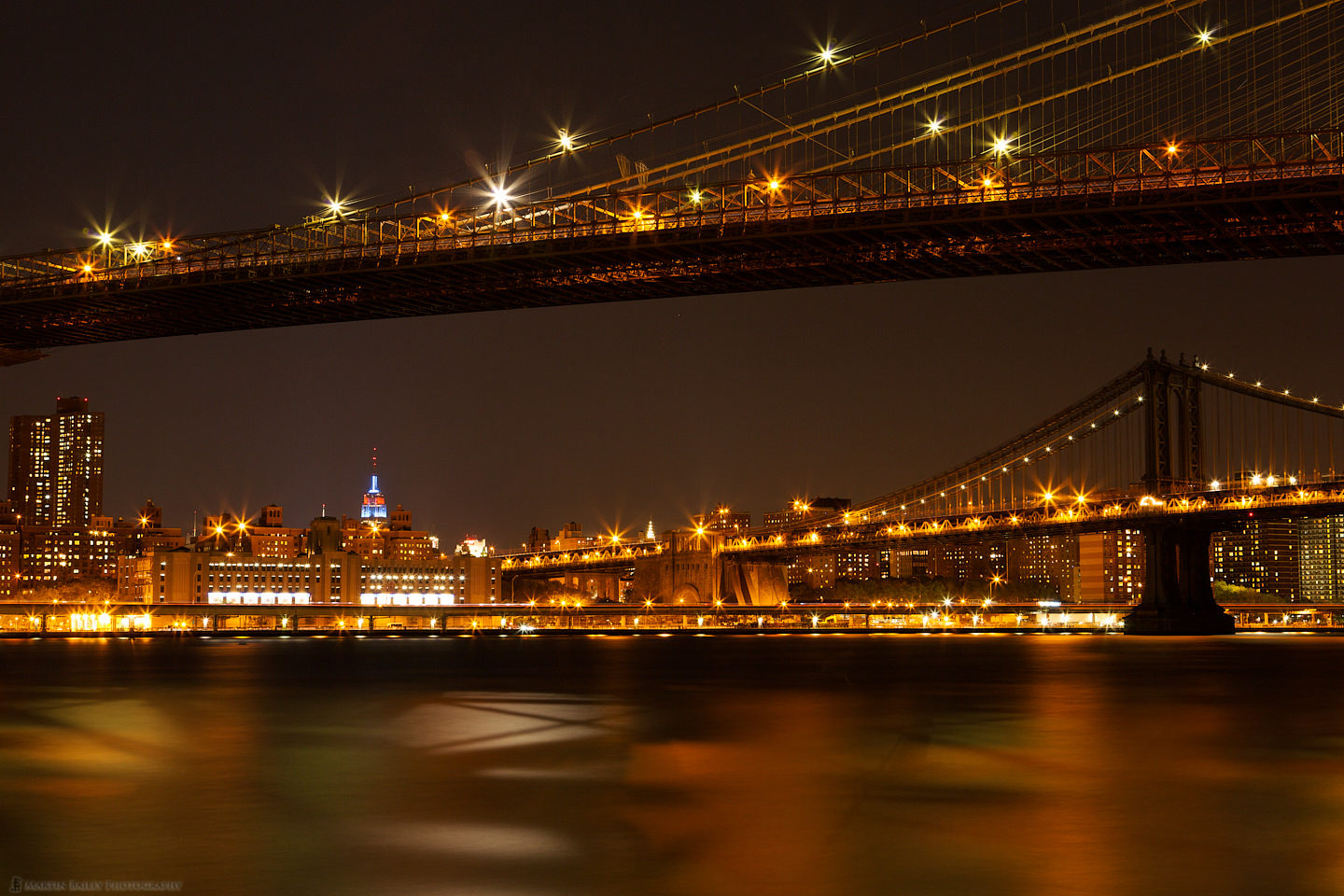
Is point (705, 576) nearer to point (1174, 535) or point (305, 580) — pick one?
point (1174, 535)

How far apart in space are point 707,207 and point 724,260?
1486 millimetres

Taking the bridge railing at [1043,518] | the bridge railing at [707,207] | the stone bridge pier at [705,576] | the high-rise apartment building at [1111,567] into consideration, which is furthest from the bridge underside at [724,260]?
the high-rise apartment building at [1111,567]

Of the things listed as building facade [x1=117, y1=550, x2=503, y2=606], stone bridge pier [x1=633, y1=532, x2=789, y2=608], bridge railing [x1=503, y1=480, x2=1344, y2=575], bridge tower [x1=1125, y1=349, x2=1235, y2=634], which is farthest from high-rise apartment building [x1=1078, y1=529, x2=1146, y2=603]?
bridge tower [x1=1125, y1=349, x2=1235, y2=634]

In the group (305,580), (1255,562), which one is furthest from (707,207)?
(1255,562)

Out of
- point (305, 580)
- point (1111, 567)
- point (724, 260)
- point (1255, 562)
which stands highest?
point (724, 260)

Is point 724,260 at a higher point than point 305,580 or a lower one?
higher

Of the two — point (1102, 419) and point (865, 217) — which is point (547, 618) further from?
point (865, 217)

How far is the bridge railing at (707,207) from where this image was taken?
110ft

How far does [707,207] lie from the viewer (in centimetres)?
4062

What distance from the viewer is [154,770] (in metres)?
15.0

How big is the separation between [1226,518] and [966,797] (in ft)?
187

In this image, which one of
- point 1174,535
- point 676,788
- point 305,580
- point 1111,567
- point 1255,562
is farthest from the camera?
point 1255,562

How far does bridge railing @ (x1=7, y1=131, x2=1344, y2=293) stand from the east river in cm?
1124

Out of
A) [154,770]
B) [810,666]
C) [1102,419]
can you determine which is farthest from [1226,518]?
[154,770]
